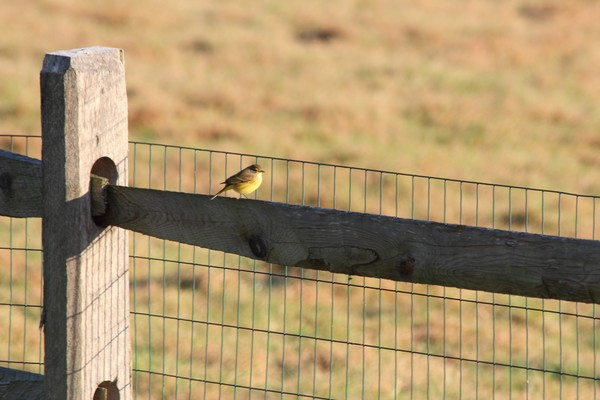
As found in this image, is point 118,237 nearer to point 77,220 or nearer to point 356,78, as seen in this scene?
point 77,220

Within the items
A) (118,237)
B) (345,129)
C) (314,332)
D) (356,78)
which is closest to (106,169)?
(118,237)

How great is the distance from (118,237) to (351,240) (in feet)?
3.06

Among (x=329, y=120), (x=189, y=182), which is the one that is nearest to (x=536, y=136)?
(x=329, y=120)

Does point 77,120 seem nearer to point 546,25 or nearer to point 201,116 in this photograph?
point 201,116

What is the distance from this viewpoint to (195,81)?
16.4 metres

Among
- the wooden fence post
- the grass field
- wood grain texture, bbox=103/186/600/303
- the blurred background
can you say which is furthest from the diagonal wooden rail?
the blurred background

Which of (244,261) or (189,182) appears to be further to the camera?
(189,182)

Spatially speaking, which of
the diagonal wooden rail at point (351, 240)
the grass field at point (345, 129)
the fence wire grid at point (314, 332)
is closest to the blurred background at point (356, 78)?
the grass field at point (345, 129)

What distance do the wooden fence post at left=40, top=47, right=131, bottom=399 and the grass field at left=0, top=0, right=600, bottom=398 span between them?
171cm

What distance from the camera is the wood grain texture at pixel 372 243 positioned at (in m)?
3.29

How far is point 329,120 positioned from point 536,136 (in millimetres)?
2968

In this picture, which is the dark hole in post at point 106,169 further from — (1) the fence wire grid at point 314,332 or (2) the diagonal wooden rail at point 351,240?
(1) the fence wire grid at point 314,332

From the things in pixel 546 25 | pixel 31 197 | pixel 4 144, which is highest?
pixel 546 25

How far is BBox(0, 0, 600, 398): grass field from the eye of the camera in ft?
24.5
